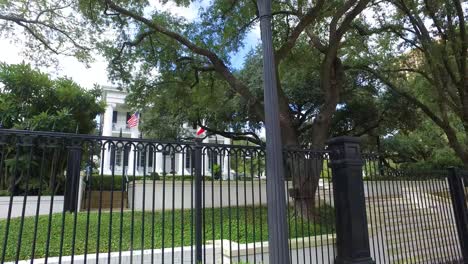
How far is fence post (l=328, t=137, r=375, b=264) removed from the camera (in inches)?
175

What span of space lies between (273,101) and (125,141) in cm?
177

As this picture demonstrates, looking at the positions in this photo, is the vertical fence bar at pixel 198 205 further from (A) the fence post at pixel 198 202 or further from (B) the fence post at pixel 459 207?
(B) the fence post at pixel 459 207

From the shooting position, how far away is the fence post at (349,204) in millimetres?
4449

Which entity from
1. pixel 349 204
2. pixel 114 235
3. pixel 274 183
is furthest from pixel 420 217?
pixel 114 235

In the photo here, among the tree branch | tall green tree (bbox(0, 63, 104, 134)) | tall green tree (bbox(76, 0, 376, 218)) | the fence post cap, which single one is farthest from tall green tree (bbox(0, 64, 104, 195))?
the fence post cap

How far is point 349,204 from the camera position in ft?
14.8

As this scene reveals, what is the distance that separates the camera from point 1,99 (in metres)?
11.1

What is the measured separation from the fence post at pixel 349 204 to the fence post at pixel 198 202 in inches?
83.1

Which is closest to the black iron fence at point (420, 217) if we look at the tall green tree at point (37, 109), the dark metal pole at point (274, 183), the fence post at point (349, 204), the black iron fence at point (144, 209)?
the black iron fence at point (144, 209)

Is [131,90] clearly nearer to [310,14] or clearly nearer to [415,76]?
[310,14]

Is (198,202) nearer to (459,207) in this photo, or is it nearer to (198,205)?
(198,205)

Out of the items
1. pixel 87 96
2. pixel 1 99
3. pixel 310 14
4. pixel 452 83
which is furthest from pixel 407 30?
pixel 1 99

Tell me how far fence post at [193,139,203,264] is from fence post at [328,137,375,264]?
2.11 meters

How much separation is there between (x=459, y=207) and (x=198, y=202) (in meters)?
6.07
